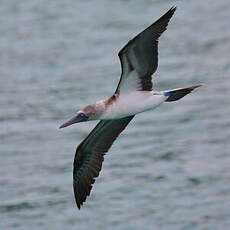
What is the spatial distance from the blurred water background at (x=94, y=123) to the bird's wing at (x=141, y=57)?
3.41 m

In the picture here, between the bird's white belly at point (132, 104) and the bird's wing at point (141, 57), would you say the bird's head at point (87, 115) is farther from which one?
the bird's wing at point (141, 57)

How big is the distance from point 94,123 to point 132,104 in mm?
6352

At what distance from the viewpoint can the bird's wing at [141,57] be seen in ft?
38.1

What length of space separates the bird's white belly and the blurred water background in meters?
3.37

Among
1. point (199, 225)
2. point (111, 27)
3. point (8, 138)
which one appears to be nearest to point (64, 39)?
point (111, 27)

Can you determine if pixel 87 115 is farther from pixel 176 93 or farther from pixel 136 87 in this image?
pixel 176 93

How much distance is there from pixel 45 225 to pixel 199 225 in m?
2.00

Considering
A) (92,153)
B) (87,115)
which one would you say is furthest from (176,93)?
(92,153)

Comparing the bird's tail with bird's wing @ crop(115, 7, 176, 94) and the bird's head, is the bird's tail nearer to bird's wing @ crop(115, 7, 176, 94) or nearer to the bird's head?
bird's wing @ crop(115, 7, 176, 94)

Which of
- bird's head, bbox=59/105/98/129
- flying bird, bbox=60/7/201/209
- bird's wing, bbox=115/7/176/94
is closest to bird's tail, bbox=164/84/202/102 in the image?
flying bird, bbox=60/7/201/209

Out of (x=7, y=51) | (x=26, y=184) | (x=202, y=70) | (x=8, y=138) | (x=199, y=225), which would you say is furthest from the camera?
(x=7, y=51)

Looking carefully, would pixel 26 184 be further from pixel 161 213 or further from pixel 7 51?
pixel 7 51

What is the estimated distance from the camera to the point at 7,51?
21.6m

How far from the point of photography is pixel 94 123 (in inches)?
728
